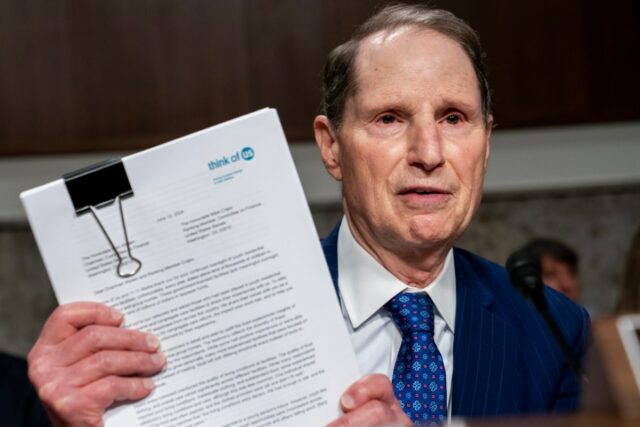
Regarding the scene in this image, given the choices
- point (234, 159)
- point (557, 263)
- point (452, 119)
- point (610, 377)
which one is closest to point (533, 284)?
point (452, 119)

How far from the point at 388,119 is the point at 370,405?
54 cm

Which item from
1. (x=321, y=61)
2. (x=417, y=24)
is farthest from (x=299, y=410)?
(x=321, y=61)

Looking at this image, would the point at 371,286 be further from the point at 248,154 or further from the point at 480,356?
the point at 248,154

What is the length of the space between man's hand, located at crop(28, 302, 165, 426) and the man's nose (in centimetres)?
55

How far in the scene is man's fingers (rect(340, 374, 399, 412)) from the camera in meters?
1.60

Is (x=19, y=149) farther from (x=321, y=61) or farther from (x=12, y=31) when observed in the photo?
(x=321, y=61)

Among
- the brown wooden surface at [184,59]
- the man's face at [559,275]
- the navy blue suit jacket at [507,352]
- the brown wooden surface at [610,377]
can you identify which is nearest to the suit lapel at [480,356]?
the navy blue suit jacket at [507,352]

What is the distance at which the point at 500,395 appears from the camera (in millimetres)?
1897

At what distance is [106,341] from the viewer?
5.21ft

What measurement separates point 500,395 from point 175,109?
239 centimetres

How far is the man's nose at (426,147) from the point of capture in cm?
184

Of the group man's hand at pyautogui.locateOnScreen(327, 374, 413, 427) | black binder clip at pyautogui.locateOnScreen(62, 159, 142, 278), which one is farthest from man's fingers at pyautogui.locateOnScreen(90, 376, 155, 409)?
man's hand at pyautogui.locateOnScreen(327, 374, 413, 427)

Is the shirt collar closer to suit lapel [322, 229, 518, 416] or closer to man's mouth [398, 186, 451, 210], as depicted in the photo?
suit lapel [322, 229, 518, 416]

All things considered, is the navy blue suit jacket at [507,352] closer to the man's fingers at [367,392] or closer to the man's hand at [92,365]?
the man's fingers at [367,392]
